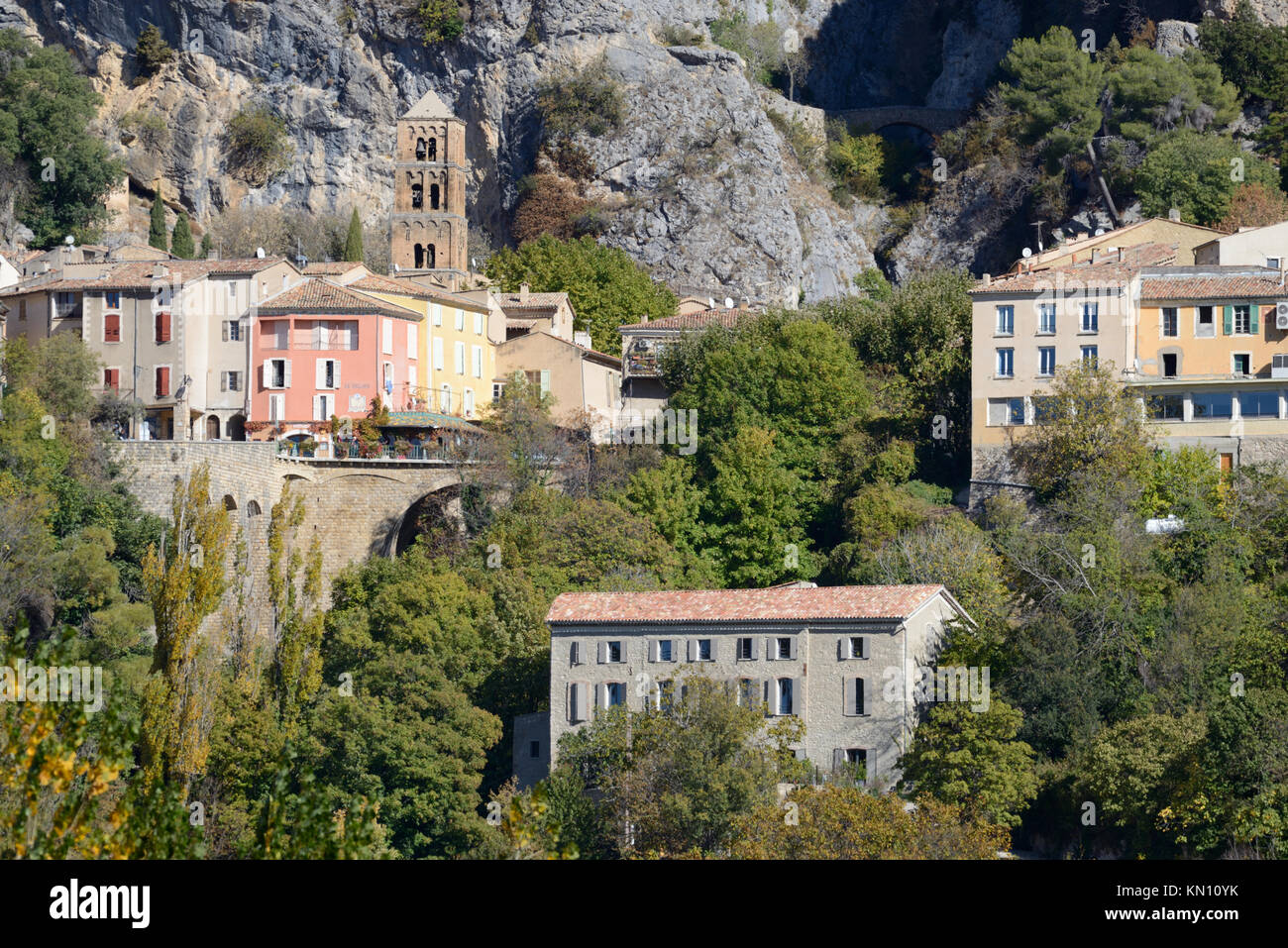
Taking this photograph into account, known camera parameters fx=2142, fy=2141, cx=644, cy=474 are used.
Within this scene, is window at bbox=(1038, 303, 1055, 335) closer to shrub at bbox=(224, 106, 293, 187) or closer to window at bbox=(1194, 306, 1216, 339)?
window at bbox=(1194, 306, 1216, 339)

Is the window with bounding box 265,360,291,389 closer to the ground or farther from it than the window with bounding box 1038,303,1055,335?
closer to the ground

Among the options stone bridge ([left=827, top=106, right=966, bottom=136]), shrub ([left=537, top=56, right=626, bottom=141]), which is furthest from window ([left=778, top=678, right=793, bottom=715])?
stone bridge ([left=827, top=106, right=966, bottom=136])

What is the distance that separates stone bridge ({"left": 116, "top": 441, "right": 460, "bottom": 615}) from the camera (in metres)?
55.6

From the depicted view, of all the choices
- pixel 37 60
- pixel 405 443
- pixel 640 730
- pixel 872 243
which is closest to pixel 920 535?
pixel 640 730

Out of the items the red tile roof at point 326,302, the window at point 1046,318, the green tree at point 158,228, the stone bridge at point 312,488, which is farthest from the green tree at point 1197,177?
the green tree at point 158,228

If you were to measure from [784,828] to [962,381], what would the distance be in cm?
2254

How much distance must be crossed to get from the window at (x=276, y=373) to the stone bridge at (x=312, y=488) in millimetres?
5133

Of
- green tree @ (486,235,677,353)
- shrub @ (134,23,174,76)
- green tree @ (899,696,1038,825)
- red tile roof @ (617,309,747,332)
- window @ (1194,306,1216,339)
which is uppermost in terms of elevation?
shrub @ (134,23,174,76)

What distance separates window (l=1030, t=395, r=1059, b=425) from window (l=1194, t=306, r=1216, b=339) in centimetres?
507

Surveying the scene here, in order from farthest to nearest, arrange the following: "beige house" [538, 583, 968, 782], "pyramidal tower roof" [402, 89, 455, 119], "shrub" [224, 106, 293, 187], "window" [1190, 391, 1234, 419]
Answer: "shrub" [224, 106, 293, 187] < "pyramidal tower roof" [402, 89, 455, 119] < "window" [1190, 391, 1234, 419] < "beige house" [538, 583, 968, 782]

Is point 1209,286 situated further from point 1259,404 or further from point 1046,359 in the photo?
point 1046,359

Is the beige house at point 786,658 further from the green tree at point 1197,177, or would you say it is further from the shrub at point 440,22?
the shrub at point 440,22

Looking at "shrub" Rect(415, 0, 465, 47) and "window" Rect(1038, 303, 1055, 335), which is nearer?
"window" Rect(1038, 303, 1055, 335)
